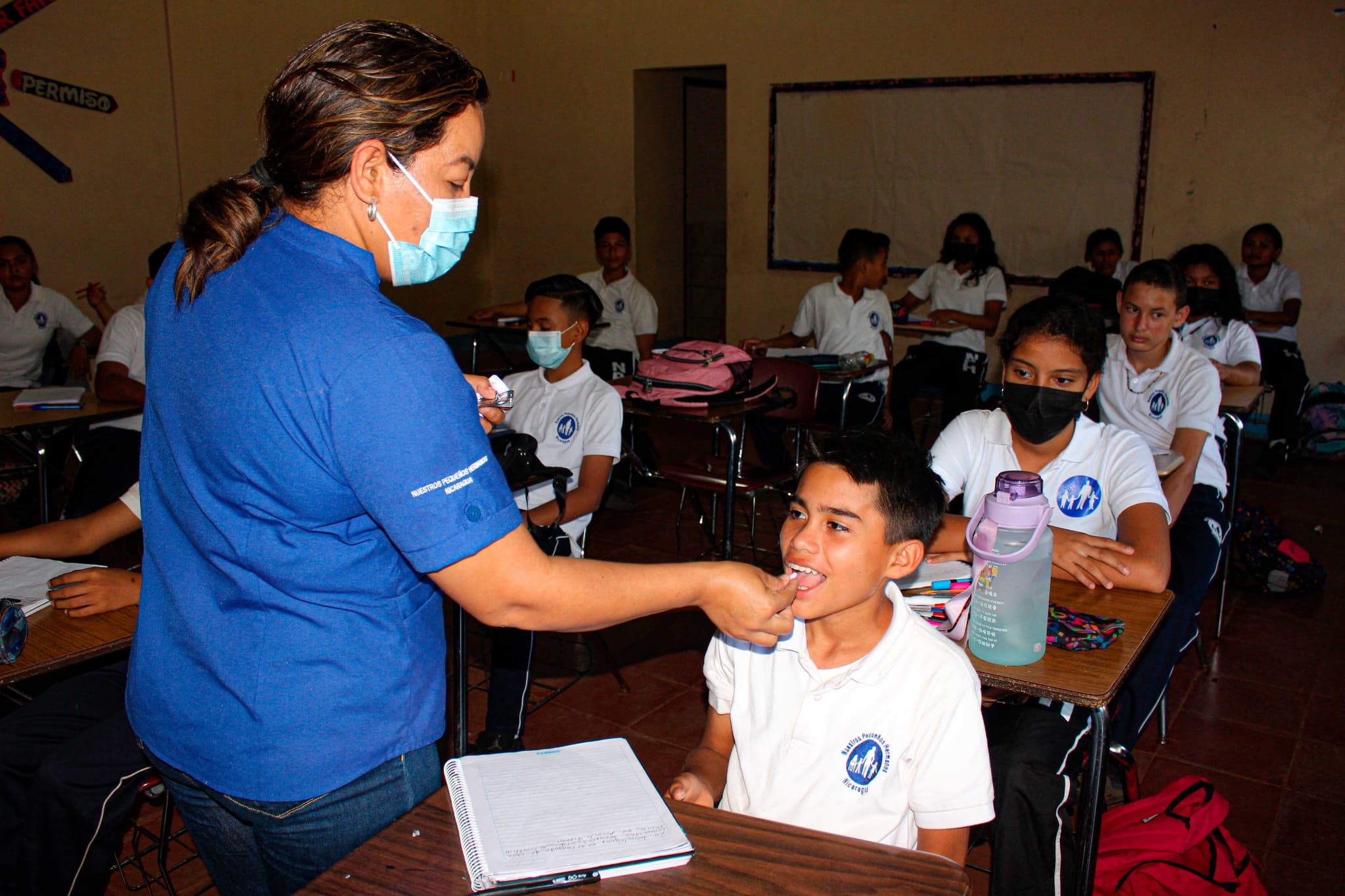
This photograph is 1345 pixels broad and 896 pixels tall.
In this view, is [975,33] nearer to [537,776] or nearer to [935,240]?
[935,240]

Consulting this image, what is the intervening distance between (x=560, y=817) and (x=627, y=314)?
19.0 ft

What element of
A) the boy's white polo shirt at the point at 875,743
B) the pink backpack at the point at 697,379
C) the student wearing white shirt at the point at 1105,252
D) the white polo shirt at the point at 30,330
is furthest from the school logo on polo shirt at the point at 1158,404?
the white polo shirt at the point at 30,330

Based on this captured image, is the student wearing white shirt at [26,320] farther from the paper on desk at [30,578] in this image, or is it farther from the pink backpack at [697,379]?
the paper on desk at [30,578]

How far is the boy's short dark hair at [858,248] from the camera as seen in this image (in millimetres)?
5633

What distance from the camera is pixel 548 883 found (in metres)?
1.06

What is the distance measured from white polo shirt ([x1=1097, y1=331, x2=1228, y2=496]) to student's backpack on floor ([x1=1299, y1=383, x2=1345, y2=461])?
3671mm

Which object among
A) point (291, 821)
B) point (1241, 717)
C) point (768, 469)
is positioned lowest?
point (1241, 717)

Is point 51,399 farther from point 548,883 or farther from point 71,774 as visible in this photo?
point 548,883

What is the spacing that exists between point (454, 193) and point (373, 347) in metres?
0.26

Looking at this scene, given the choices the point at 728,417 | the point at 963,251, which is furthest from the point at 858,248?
the point at 728,417

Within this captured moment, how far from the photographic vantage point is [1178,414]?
327 cm

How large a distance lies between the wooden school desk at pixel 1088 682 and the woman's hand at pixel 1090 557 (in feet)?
0.57

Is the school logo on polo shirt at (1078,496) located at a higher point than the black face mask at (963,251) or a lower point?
lower

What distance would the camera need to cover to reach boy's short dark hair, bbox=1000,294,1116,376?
2.42 meters
